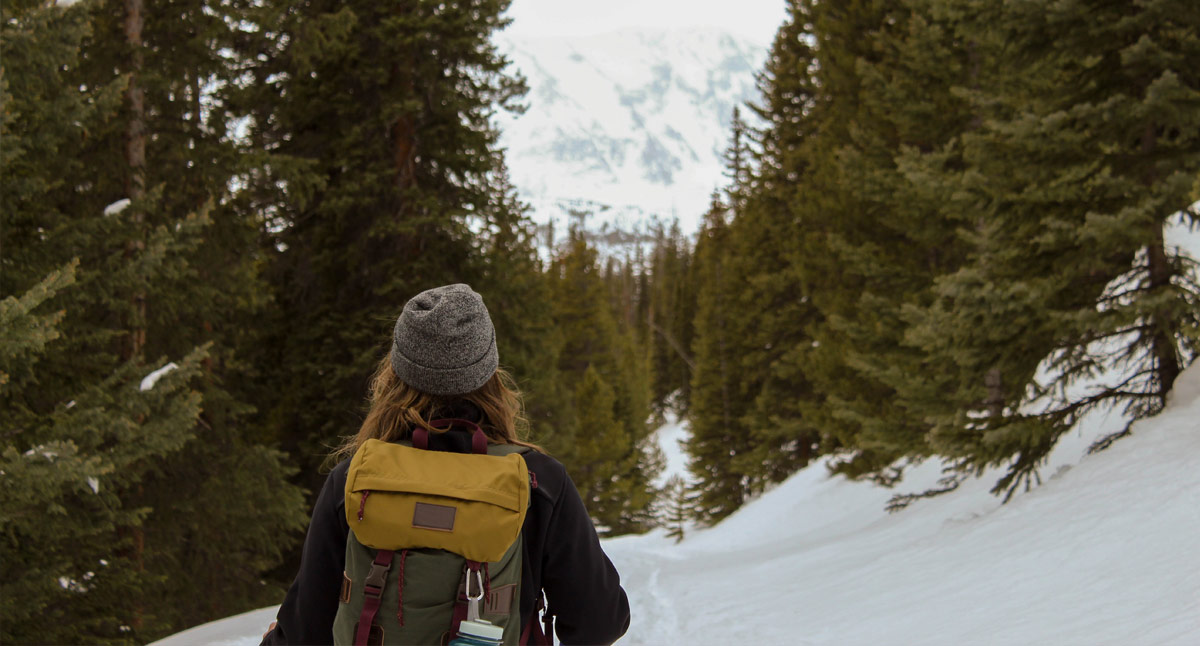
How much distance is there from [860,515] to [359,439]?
13209 mm

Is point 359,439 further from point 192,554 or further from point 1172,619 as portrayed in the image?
point 192,554

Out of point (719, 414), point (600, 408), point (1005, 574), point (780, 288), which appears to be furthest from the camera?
point (600, 408)

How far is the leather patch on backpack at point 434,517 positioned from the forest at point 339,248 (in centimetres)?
325

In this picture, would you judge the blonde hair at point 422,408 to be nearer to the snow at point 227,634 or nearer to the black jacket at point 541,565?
the black jacket at point 541,565

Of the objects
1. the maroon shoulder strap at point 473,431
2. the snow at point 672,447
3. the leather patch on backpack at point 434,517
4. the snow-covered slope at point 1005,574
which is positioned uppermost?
the maroon shoulder strap at point 473,431

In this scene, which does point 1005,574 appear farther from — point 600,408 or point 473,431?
point 600,408

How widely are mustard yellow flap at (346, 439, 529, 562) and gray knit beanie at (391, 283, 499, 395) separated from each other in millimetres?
285

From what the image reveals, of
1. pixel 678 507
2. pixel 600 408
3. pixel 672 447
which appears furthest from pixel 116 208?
pixel 672 447

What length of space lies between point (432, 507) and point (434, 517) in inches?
1.0

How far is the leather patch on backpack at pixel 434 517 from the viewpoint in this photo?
2.03m

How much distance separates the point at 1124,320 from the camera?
24.2 ft

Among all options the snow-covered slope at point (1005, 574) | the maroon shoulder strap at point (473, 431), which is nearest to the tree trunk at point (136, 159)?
the snow-covered slope at point (1005, 574)

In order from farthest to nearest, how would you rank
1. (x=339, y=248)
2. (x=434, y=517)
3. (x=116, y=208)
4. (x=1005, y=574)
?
(x=339, y=248), (x=116, y=208), (x=1005, y=574), (x=434, y=517)

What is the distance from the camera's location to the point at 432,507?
2.04 meters
